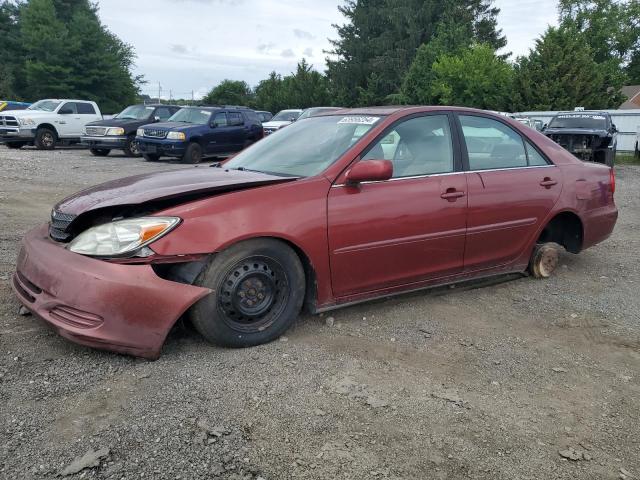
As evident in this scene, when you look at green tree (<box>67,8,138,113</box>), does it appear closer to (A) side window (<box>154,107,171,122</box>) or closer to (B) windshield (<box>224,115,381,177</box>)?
(A) side window (<box>154,107,171,122</box>)

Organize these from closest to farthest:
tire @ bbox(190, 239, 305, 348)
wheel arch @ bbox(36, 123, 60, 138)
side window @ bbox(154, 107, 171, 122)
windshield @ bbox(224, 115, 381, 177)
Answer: tire @ bbox(190, 239, 305, 348)
windshield @ bbox(224, 115, 381, 177)
side window @ bbox(154, 107, 171, 122)
wheel arch @ bbox(36, 123, 60, 138)

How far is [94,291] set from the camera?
9.70 ft

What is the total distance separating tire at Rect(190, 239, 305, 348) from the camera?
3.22 meters

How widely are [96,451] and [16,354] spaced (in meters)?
1.15

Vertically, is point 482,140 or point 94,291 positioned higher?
point 482,140

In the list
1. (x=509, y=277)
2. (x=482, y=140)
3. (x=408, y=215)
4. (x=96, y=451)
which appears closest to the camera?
(x=96, y=451)

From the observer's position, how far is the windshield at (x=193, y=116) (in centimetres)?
1630

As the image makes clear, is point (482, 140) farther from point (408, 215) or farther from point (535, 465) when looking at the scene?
point (535, 465)

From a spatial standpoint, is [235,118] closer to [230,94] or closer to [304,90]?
[304,90]

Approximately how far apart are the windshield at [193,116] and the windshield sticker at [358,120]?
12.6 meters

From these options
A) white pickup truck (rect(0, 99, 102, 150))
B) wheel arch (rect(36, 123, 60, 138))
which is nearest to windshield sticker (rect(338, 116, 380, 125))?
white pickup truck (rect(0, 99, 102, 150))

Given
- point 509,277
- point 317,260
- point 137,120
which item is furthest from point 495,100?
point 317,260

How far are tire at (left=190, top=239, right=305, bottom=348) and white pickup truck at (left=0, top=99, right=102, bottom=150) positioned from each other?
18.2m

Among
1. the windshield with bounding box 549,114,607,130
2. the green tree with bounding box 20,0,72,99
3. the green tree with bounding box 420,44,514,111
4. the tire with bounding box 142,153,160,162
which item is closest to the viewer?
the tire with bounding box 142,153,160,162
